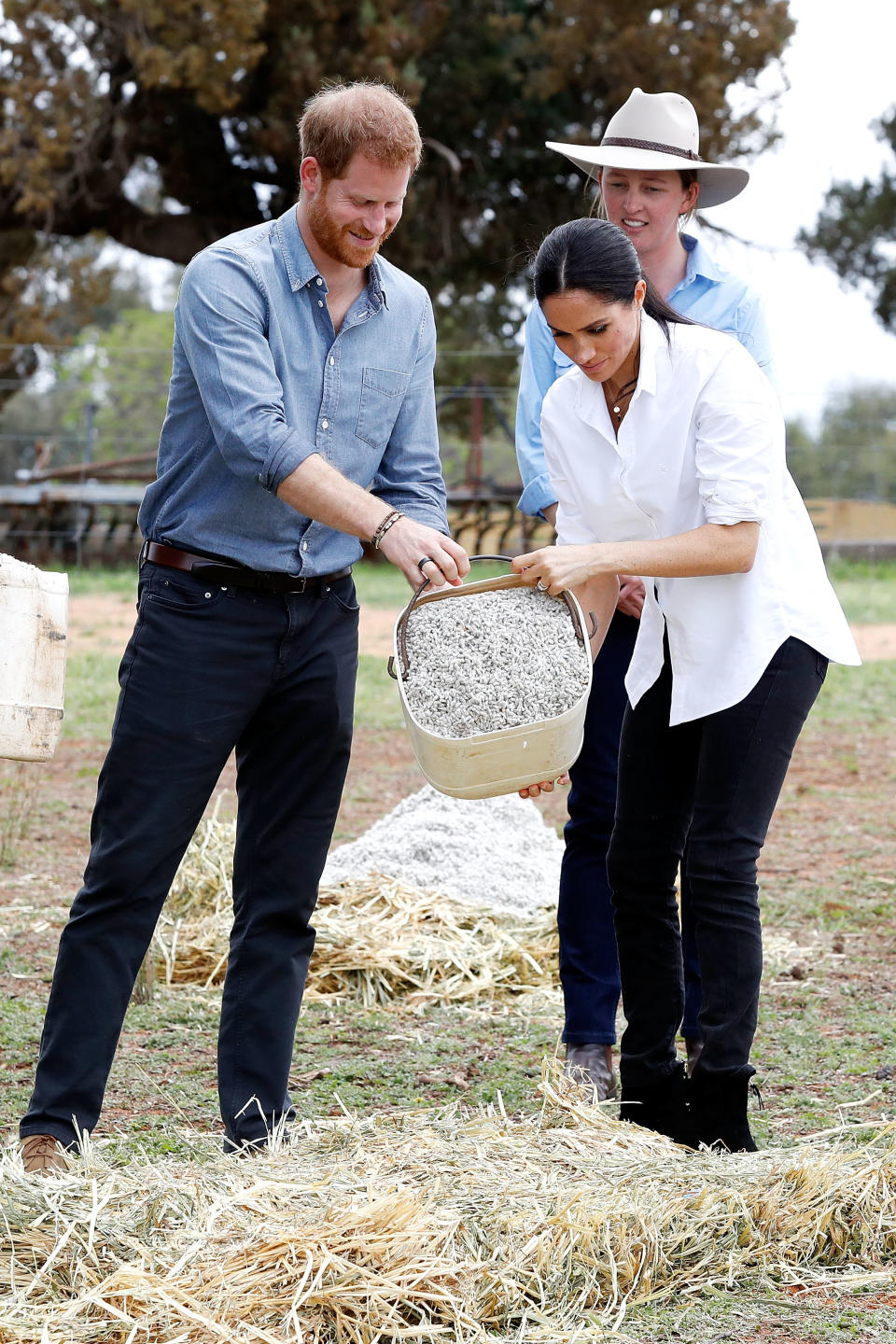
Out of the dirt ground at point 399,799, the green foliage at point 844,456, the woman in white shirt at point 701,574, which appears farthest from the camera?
the green foliage at point 844,456

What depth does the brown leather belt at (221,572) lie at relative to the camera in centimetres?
270

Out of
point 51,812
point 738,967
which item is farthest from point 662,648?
point 51,812

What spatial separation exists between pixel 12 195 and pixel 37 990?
15.0 metres

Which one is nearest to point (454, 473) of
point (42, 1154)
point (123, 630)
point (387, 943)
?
point (123, 630)

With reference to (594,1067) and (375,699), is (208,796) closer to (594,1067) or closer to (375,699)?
(594,1067)

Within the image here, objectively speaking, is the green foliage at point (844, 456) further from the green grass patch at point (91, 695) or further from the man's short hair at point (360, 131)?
the man's short hair at point (360, 131)

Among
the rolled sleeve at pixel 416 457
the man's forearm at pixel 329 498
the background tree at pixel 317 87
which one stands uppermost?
the background tree at pixel 317 87

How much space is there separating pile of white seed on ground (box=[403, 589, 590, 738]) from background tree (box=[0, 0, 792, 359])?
44.3 ft

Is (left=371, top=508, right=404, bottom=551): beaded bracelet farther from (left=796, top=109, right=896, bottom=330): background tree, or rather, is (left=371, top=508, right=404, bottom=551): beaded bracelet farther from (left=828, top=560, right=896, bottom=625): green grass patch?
(left=796, top=109, right=896, bottom=330): background tree

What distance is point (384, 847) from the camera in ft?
16.2

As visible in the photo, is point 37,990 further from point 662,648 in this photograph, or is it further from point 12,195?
point 12,195

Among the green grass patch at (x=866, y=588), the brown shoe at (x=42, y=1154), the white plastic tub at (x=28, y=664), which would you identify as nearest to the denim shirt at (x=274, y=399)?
the white plastic tub at (x=28, y=664)

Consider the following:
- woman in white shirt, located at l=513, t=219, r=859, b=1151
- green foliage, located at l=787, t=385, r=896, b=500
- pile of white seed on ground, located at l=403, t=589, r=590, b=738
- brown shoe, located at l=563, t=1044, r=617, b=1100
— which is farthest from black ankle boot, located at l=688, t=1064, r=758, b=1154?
green foliage, located at l=787, t=385, r=896, b=500

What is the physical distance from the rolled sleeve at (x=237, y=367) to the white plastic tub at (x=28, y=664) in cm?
39
